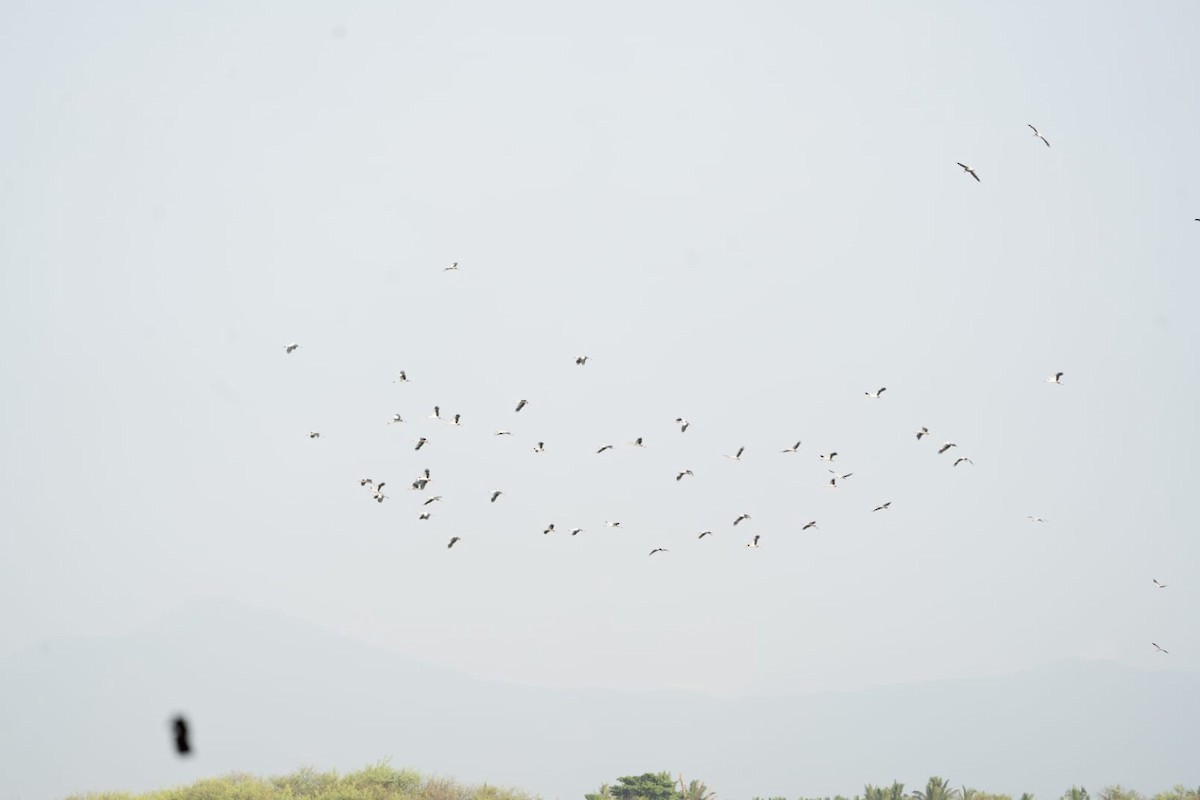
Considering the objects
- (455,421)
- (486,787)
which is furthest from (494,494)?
(486,787)

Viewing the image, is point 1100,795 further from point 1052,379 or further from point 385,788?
point 385,788

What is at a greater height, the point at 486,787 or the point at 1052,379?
the point at 1052,379

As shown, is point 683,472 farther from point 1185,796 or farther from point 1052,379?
point 1185,796

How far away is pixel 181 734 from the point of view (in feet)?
147

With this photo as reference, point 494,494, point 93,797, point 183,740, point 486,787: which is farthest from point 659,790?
point 183,740

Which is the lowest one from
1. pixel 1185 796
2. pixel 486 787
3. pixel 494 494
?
pixel 1185 796

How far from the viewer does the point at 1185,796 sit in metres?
77.0

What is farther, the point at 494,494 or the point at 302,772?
the point at 302,772

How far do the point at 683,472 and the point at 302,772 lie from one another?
26.1 m

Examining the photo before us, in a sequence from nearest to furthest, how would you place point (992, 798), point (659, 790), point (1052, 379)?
point (1052, 379)
point (659, 790)
point (992, 798)

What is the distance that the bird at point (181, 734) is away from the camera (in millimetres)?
44287

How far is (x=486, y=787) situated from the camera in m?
68.2

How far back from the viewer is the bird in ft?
145

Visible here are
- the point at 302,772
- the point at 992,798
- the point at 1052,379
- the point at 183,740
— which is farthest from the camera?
the point at 992,798
